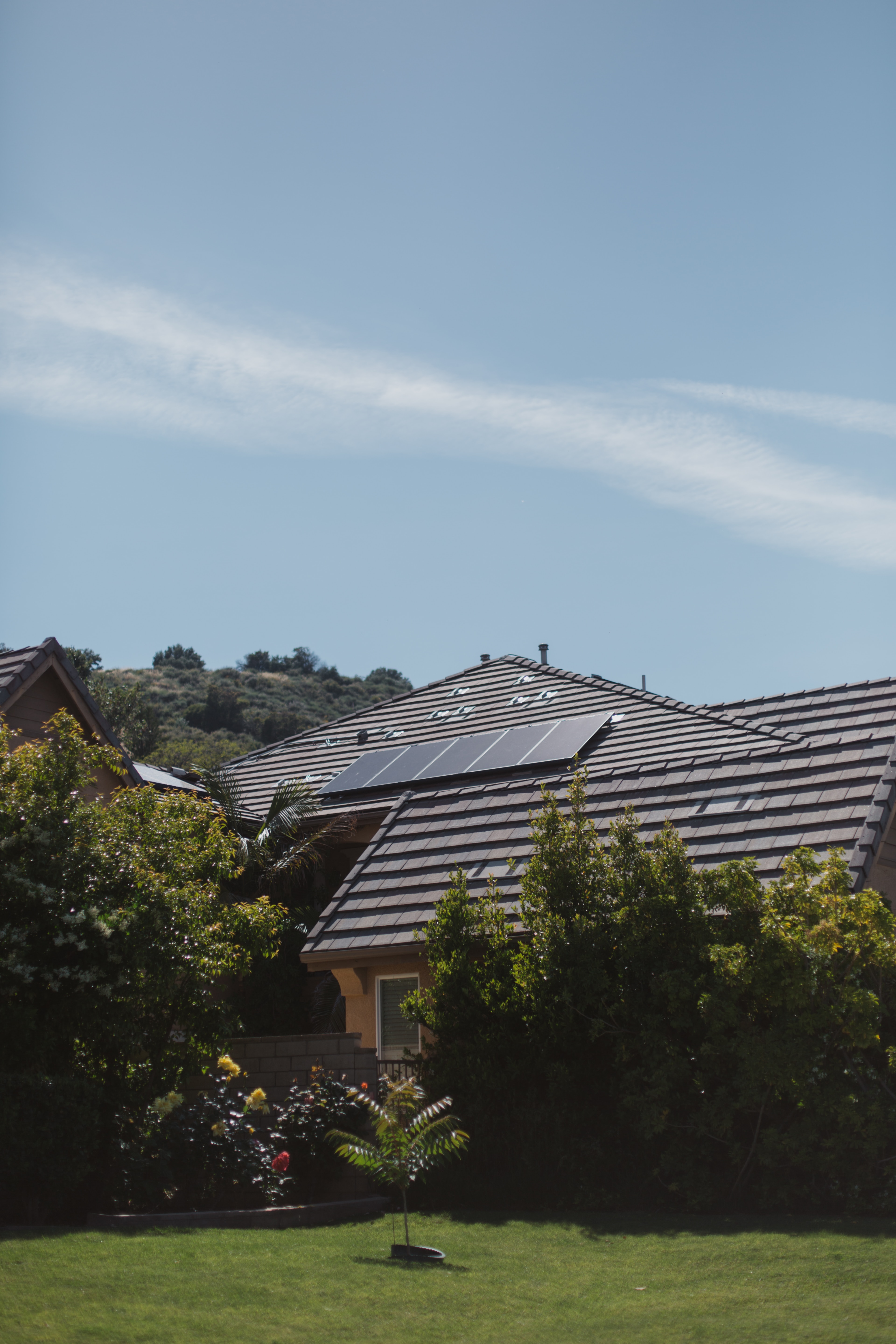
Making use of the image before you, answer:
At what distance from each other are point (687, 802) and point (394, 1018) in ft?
15.8

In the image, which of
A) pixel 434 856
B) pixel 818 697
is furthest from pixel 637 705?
pixel 434 856

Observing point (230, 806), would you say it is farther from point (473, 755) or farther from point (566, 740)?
point (566, 740)

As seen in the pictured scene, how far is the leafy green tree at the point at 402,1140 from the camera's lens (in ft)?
32.7

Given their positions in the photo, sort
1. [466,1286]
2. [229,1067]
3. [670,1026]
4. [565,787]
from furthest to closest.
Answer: [565,787]
[229,1067]
[670,1026]
[466,1286]

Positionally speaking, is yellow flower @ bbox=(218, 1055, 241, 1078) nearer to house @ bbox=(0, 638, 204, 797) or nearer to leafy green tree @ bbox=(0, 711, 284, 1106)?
leafy green tree @ bbox=(0, 711, 284, 1106)

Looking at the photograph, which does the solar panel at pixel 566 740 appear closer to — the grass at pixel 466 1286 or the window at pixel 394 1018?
the window at pixel 394 1018

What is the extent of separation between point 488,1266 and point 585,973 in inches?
142

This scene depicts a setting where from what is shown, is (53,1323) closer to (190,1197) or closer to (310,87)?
(190,1197)

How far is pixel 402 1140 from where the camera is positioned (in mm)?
10062

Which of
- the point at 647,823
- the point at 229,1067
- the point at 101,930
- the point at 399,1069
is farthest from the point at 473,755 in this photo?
the point at 101,930

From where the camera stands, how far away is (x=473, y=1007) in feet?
41.4

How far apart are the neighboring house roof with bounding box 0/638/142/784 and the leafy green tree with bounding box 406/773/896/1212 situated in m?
6.96

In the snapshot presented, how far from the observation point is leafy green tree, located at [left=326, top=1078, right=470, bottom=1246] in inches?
Answer: 392

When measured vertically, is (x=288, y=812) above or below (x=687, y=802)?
above
